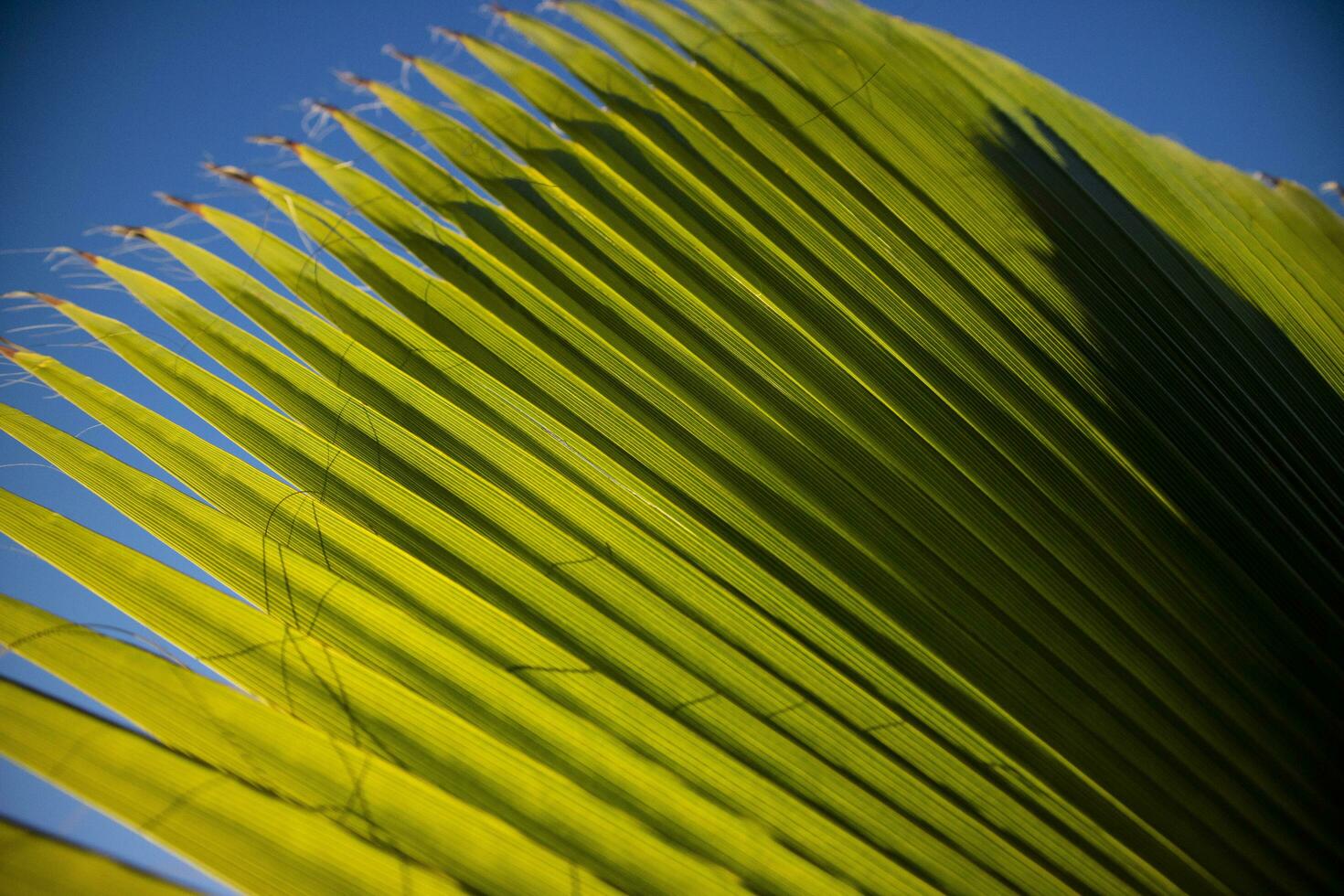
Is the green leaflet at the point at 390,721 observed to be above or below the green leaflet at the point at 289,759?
above

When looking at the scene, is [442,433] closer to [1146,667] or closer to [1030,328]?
[1030,328]

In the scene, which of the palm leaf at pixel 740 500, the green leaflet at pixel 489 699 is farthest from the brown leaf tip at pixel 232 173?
the green leaflet at pixel 489 699

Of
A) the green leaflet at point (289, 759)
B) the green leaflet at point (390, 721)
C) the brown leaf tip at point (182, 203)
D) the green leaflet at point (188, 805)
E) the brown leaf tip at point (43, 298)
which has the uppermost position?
the brown leaf tip at point (182, 203)

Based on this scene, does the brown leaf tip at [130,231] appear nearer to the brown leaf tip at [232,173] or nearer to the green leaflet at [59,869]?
the brown leaf tip at [232,173]

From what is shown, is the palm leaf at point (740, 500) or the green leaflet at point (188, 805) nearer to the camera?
the green leaflet at point (188, 805)

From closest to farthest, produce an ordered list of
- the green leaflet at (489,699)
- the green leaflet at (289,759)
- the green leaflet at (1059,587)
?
the green leaflet at (289,759), the green leaflet at (489,699), the green leaflet at (1059,587)

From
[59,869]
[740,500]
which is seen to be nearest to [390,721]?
[59,869]

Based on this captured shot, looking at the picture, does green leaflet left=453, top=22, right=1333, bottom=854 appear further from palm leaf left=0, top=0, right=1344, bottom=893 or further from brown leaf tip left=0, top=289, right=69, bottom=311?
brown leaf tip left=0, top=289, right=69, bottom=311

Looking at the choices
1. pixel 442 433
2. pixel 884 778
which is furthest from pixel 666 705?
pixel 442 433
